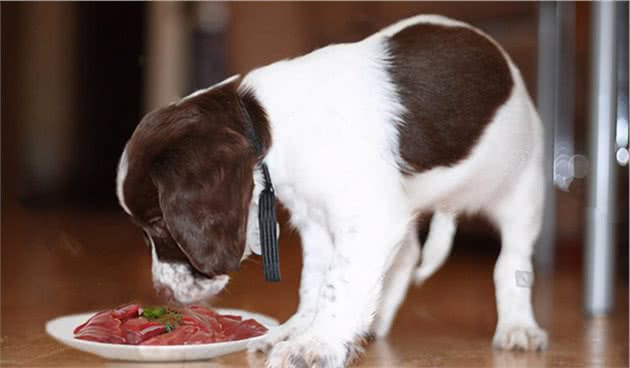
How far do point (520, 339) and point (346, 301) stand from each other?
1.74ft

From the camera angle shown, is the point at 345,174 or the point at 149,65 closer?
the point at 345,174

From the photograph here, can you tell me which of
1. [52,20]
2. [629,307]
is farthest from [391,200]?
[52,20]

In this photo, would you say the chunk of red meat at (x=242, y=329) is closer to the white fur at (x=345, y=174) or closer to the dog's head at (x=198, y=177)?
the white fur at (x=345, y=174)

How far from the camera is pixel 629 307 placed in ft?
9.46

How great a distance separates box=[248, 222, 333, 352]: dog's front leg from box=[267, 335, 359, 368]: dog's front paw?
0.21 m

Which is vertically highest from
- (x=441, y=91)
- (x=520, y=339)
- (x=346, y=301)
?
(x=441, y=91)

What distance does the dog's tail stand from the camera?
2.25m

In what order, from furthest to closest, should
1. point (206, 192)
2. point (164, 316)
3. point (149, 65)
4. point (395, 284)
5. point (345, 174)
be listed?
point (149, 65), point (395, 284), point (164, 316), point (345, 174), point (206, 192)

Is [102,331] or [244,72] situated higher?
[244,72]

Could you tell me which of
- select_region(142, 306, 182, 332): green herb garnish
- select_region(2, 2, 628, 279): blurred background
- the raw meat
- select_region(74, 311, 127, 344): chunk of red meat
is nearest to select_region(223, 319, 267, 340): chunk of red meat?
the raw meat

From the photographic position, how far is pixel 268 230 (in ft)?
5.92

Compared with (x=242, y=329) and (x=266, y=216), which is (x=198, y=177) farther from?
(x=242, y=329)

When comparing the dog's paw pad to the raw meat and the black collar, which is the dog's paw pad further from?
the black collar

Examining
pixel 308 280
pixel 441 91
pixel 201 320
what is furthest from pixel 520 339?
pixel 201 320
